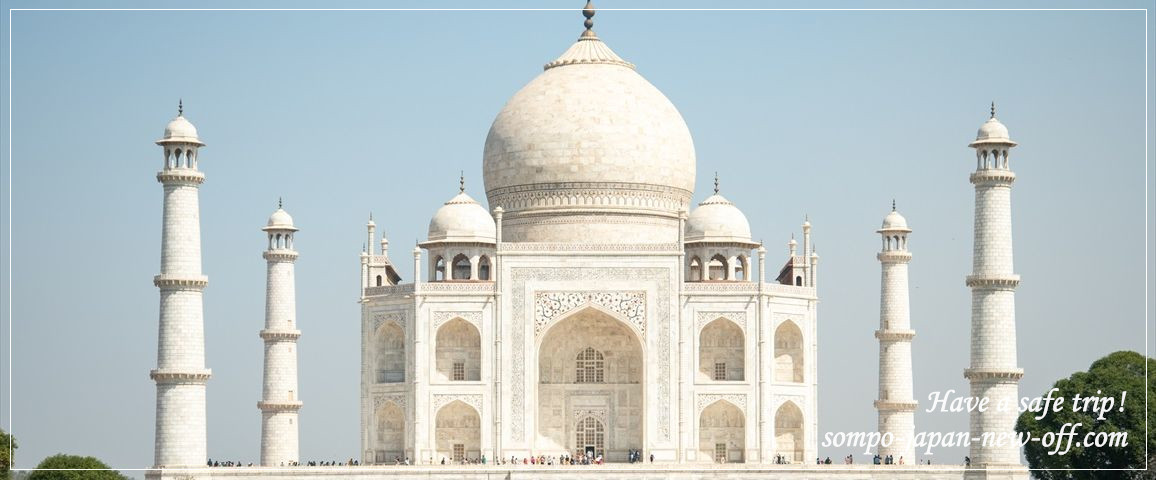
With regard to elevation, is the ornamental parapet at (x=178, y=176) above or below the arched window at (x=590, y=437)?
above

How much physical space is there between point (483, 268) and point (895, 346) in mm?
8102

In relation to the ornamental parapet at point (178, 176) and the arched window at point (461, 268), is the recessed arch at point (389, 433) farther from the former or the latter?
the ornamental parapet at point (178, 176)

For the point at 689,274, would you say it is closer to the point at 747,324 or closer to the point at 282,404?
the point at 747,324

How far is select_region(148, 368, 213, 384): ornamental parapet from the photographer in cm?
4016

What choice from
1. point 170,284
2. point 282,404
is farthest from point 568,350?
point 170,284

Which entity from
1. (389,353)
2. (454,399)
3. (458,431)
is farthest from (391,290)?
(458,431)

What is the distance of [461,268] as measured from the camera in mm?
46594

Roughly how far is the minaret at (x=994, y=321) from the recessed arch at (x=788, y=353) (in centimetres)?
497

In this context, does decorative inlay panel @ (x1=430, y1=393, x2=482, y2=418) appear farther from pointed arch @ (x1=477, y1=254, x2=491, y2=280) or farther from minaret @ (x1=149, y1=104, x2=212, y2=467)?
minaret @ (x1=149, y1=104, x2=212, y2=467)

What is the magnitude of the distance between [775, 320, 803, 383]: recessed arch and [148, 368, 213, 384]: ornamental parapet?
36.2 feet

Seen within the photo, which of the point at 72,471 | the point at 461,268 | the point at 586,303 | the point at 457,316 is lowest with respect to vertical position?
the point at 72,471

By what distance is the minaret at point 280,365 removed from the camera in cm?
4659

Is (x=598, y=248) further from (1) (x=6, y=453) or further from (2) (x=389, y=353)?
(1) (x=6, y=453)

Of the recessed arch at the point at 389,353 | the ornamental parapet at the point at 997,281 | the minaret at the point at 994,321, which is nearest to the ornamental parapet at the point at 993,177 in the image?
the minaret at the point at 994,321
